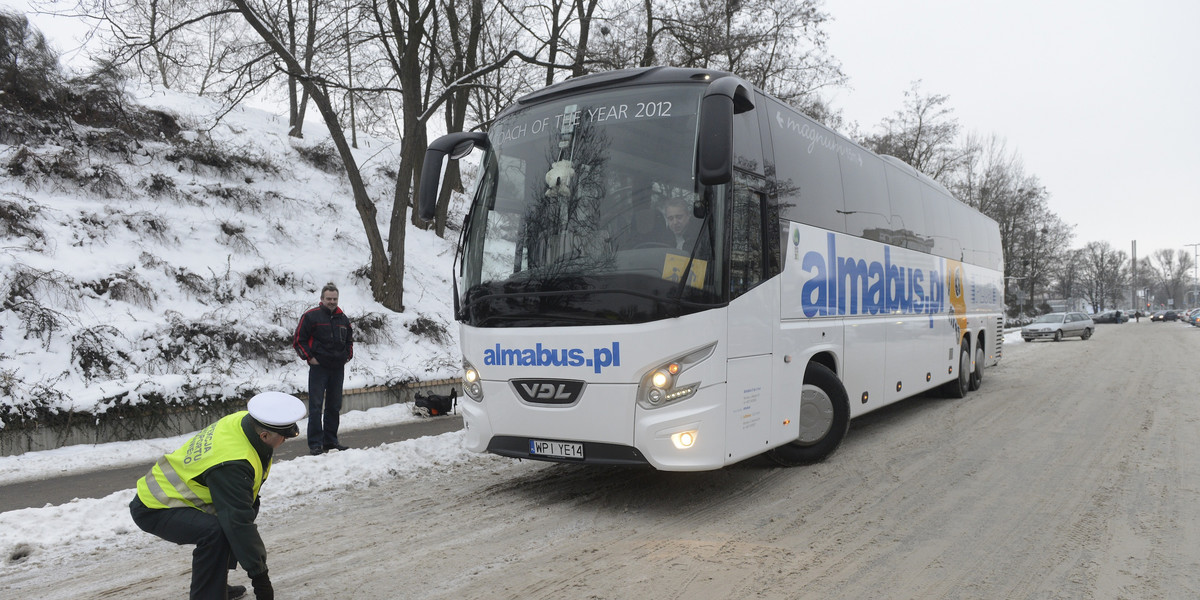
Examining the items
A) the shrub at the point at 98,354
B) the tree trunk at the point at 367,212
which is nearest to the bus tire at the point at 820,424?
the shrub at the point at 98,354

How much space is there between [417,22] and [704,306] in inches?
507

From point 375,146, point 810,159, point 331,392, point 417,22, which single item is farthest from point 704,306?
point 375,146

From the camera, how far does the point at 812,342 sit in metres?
7.02

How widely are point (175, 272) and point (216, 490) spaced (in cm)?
1162

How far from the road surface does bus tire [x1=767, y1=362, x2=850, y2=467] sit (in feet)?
0.63

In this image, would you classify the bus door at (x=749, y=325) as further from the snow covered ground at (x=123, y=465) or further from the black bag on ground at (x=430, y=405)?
the black bag on ground at (x=430, y=405)

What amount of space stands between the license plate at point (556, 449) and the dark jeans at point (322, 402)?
3.56 metres

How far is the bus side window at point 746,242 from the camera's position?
572 cm

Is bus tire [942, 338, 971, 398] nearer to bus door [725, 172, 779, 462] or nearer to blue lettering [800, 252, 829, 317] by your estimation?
blue lettering [800, 252, 829, 317]

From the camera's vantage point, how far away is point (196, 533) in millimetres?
3482

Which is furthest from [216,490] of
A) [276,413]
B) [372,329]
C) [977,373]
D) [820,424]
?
[977,373]

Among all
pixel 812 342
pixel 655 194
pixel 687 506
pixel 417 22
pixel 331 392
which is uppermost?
pixel 417 22

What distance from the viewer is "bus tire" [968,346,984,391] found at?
1383 centimetres

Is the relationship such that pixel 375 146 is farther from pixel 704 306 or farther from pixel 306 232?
pixel 704 306
